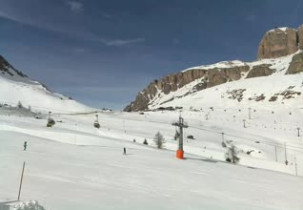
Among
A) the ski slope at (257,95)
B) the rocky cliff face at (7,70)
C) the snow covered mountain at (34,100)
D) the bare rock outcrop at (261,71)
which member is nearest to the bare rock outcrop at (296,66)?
the ski slope at (257,95)

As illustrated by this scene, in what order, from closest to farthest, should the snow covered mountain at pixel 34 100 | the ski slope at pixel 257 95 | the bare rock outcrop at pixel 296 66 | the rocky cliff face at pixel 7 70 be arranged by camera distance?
the snow covered mountain at pixel 34 100 < the ski slope at pixel 257 95 < the rocky cliff face at pixel 7 70 < the bare rock outcrop at pixel 296 66

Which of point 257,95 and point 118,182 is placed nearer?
point 118,182

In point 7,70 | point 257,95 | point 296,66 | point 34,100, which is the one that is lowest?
point 34,100

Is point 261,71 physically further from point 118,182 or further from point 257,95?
point 118,182

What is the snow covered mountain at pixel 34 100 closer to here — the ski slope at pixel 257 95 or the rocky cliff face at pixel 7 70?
the rocky cliff face at pixel 7 70

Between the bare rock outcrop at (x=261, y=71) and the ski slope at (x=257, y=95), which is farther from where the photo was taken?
the bare rock outcrop at (x=261, y=71)

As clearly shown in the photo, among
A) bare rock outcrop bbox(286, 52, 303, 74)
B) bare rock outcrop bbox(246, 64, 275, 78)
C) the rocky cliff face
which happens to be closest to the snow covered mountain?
the rocky cliff face

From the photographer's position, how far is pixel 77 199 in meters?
12.7

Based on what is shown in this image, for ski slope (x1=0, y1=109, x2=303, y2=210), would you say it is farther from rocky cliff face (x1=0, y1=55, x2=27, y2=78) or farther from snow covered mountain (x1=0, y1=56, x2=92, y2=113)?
rocky cliff face (x1=0, y1=55, x2=27, y2=78)

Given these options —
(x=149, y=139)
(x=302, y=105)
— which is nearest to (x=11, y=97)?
(x=149, y=139)

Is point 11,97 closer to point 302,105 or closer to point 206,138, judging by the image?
point 206,138

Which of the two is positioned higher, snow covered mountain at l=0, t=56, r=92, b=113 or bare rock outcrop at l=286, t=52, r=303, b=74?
bare rock outcrop at l=286, t=52, r=303, b=74

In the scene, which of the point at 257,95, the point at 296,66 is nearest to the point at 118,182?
the point at 257,95

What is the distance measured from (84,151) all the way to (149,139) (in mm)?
22824
